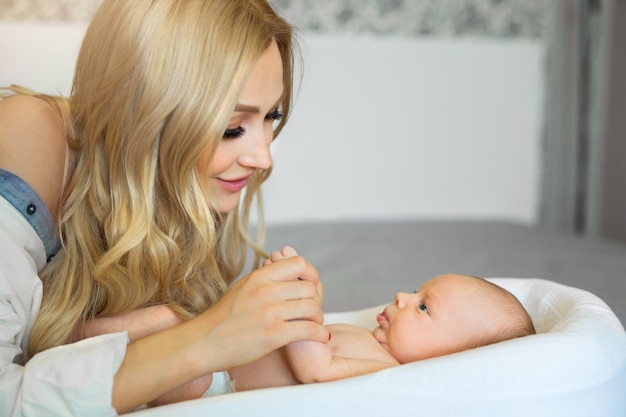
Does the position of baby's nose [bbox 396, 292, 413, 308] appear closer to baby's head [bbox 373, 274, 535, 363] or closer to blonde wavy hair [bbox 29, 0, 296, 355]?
baby's head [bbox 373, 274, 535, 363]

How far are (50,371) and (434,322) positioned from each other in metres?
0.66

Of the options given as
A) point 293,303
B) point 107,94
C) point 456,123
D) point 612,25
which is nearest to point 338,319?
point 293,303

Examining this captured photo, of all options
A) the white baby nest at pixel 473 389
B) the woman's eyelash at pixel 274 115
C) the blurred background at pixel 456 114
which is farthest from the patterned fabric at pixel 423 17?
the white baby nest at pixel 473 389

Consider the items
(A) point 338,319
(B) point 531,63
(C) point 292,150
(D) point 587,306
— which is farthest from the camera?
(B) point 531,63

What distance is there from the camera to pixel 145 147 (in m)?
1.27

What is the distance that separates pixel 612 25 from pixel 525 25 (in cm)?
46

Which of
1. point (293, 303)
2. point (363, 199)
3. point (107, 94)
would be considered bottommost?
point (363, 199)

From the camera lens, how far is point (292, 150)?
142 inches

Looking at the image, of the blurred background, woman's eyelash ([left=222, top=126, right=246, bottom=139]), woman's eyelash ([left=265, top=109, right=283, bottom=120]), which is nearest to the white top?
woman's eyelash ([left=222, top=126, right=246, bottom=139])

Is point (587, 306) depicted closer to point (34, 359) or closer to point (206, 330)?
point (206, 330)

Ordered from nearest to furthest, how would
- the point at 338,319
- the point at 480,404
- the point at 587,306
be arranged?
the point at 480,404 → the point at 587,306 → the point at 338,319

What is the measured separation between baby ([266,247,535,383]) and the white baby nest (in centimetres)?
20

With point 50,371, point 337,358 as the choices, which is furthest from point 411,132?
point 50,371

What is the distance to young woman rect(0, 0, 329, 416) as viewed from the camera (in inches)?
42.6
